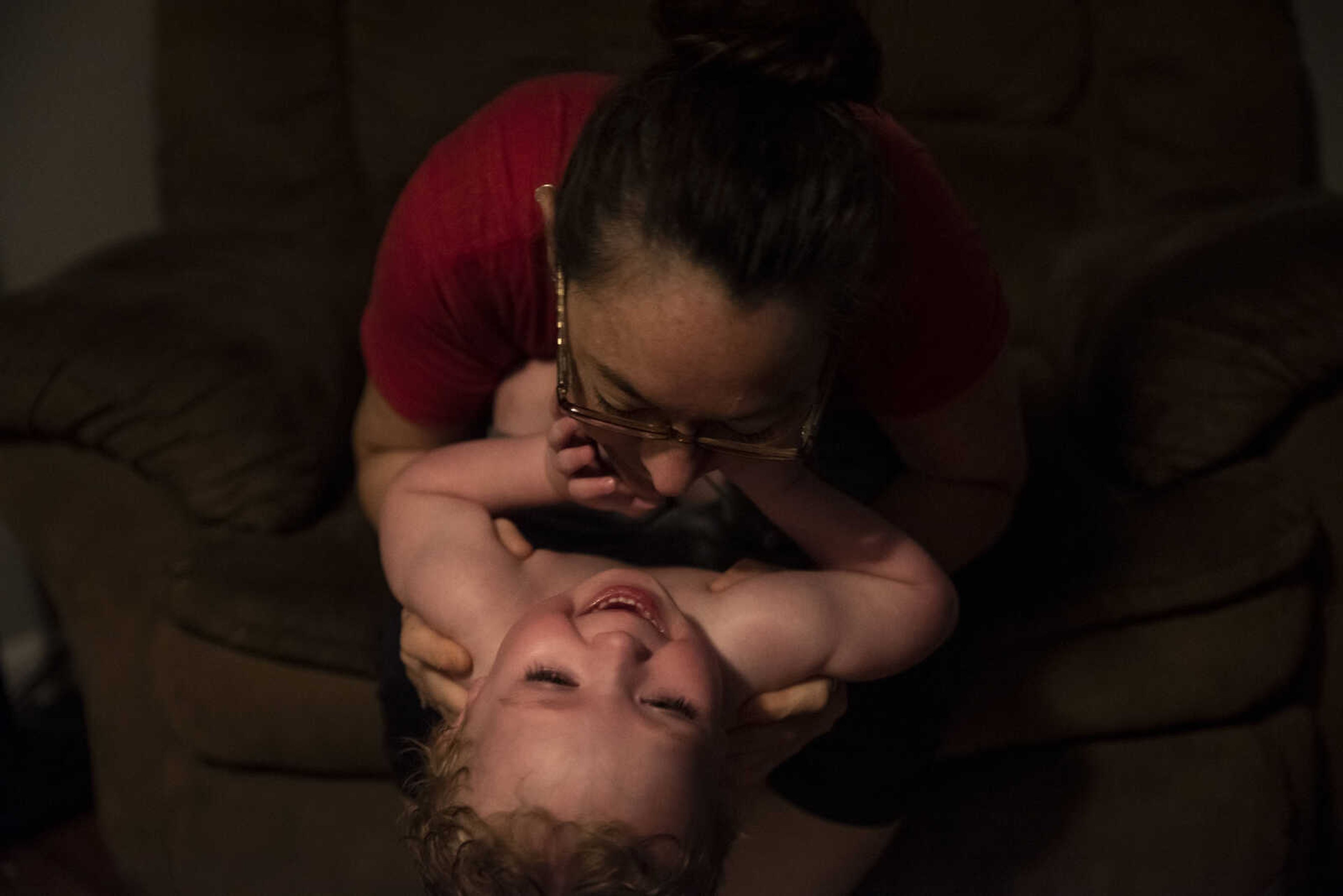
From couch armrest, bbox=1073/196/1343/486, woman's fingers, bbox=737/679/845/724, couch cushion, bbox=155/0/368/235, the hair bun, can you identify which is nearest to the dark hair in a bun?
the hair bun

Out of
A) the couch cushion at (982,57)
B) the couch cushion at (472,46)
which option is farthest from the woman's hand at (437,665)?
the couch cushion at (982,57)

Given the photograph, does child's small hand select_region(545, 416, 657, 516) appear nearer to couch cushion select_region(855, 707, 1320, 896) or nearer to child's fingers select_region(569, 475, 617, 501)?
child's fingers select_region(569, 475, 617, 501)

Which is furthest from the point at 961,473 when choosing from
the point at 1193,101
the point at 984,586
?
the point at 1193,101

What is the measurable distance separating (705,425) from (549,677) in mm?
264

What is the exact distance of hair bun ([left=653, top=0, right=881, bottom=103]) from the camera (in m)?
0.90

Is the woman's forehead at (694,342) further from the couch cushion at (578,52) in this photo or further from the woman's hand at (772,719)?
the couch cushion at (578,52)

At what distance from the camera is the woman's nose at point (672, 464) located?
1.01 m

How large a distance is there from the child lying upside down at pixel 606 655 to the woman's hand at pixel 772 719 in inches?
0.5

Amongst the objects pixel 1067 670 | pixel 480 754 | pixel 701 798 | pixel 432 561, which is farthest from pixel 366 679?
pixel 1067 670

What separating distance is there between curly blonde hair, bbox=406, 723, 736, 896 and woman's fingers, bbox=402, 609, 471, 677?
12 cm

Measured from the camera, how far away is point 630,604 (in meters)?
1.12

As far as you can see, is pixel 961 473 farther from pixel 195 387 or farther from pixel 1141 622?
pixel 195 387

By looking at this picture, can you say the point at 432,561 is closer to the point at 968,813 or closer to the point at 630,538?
the point at 630,538

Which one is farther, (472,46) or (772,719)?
A: (472,46)
